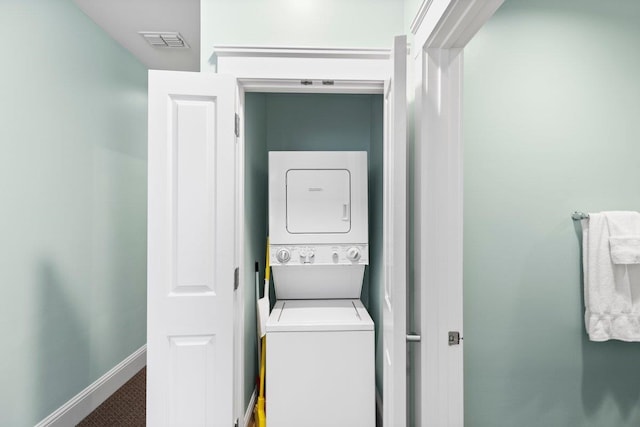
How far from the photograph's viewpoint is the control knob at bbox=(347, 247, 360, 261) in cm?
223

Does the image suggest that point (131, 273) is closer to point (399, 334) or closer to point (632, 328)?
point (399, 334)

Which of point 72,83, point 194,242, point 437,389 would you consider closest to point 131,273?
point 72,83

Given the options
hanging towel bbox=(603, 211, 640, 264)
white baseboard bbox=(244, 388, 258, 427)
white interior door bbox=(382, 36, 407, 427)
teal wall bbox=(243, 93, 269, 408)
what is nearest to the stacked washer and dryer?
teal wall bbox=(243, 93, 269, 408)

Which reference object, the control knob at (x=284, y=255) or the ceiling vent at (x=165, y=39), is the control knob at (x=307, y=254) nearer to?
the control knob at (x=284, y=255)

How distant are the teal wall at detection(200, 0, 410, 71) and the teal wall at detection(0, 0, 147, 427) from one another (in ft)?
3.56

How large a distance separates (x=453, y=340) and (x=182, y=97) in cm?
153

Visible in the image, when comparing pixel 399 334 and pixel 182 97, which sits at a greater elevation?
pixel 182 97

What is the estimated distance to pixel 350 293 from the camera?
246 cm

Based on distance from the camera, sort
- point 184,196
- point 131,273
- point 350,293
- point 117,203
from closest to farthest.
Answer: point 184,196, point 350,293, point 117,203, point 131,273

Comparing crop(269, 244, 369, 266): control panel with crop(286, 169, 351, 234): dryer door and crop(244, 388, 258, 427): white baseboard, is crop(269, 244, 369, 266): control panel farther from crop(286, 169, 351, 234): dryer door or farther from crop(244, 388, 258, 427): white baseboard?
crop(244, 388, 258, 427): white baseboard

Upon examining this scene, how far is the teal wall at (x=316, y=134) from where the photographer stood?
2.50m

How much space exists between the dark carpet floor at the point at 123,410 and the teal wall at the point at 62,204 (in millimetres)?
237

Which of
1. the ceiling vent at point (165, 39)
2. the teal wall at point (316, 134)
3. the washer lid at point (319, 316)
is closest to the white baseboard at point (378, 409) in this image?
the teal wall at point (316, 134)

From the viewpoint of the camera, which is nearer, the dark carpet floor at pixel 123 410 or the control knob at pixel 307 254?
the control knob at pixel 307 254
